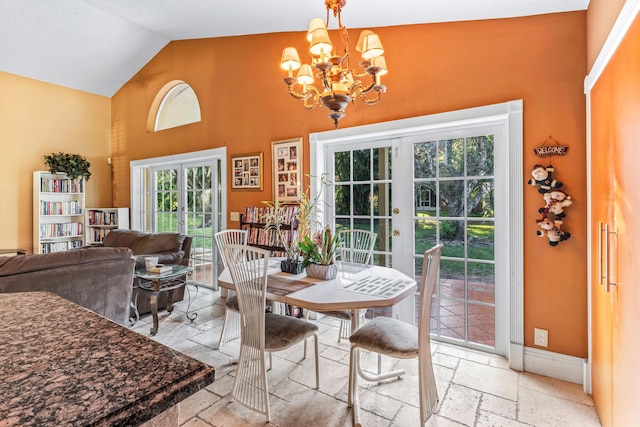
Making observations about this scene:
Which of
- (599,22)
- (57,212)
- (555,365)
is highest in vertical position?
(599,22)

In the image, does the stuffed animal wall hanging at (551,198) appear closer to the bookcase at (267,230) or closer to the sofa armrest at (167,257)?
the bookcase at (267,230)

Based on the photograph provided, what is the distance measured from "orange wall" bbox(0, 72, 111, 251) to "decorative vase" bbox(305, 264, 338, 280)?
5.13 m

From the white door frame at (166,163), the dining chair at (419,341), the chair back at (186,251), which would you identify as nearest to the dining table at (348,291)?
the dining chair at (419,341)

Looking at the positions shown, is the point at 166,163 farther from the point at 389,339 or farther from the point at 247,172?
the point at 389,339

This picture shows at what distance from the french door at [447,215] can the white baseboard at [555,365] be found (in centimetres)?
27

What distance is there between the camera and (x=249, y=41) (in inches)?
161

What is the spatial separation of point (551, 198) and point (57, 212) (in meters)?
6.48

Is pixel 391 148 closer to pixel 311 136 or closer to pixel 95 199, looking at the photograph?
pixel 311 136

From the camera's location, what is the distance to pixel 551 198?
234 cm

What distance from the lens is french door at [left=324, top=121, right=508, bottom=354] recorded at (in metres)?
2.82

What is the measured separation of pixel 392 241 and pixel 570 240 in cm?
142

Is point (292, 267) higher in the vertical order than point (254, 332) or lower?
higher

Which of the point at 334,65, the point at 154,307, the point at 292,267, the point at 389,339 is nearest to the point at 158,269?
the point at 154,307

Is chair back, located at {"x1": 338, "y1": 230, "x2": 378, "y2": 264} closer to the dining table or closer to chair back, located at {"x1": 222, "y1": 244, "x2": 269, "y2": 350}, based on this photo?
the dining table
